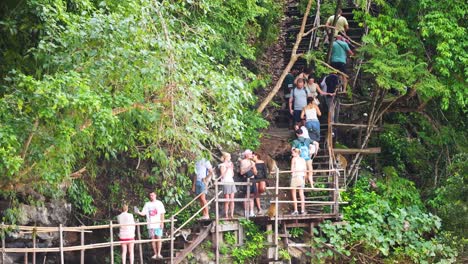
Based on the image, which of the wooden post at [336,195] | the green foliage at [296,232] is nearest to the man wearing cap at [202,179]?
the green foliage at [296,232]

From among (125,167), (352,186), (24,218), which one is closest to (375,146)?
(352,186)

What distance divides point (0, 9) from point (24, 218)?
436 cm

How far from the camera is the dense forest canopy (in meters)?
14.4

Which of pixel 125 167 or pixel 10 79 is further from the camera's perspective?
pixel 125 167

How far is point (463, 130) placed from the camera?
80.2 ft

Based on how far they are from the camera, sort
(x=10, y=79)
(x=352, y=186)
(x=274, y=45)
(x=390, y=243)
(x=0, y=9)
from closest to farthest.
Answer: (x=10, y=79) → (x=0, y=9) → (x=390, y=243) → (x=352, y=186) → (x=274, y=45)

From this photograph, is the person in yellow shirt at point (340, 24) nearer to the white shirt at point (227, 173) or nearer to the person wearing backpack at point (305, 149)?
the person wearing backpack at point (305, 149)

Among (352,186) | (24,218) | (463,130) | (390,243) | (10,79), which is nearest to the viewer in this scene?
(10,79)

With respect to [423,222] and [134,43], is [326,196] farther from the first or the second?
[134,43]

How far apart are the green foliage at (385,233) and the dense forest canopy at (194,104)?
0.03 m

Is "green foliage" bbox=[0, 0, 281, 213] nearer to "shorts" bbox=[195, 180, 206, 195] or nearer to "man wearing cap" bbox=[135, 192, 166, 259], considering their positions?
"man wearing cap" bbox=[135, 192, 166, 259]

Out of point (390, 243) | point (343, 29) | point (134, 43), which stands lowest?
point (390, 243)

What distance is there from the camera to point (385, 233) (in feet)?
68.8

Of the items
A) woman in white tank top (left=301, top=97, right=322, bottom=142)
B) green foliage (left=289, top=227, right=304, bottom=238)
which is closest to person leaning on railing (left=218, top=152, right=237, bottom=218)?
green foliage (left=289, top=227, right=304, bottom=238)
